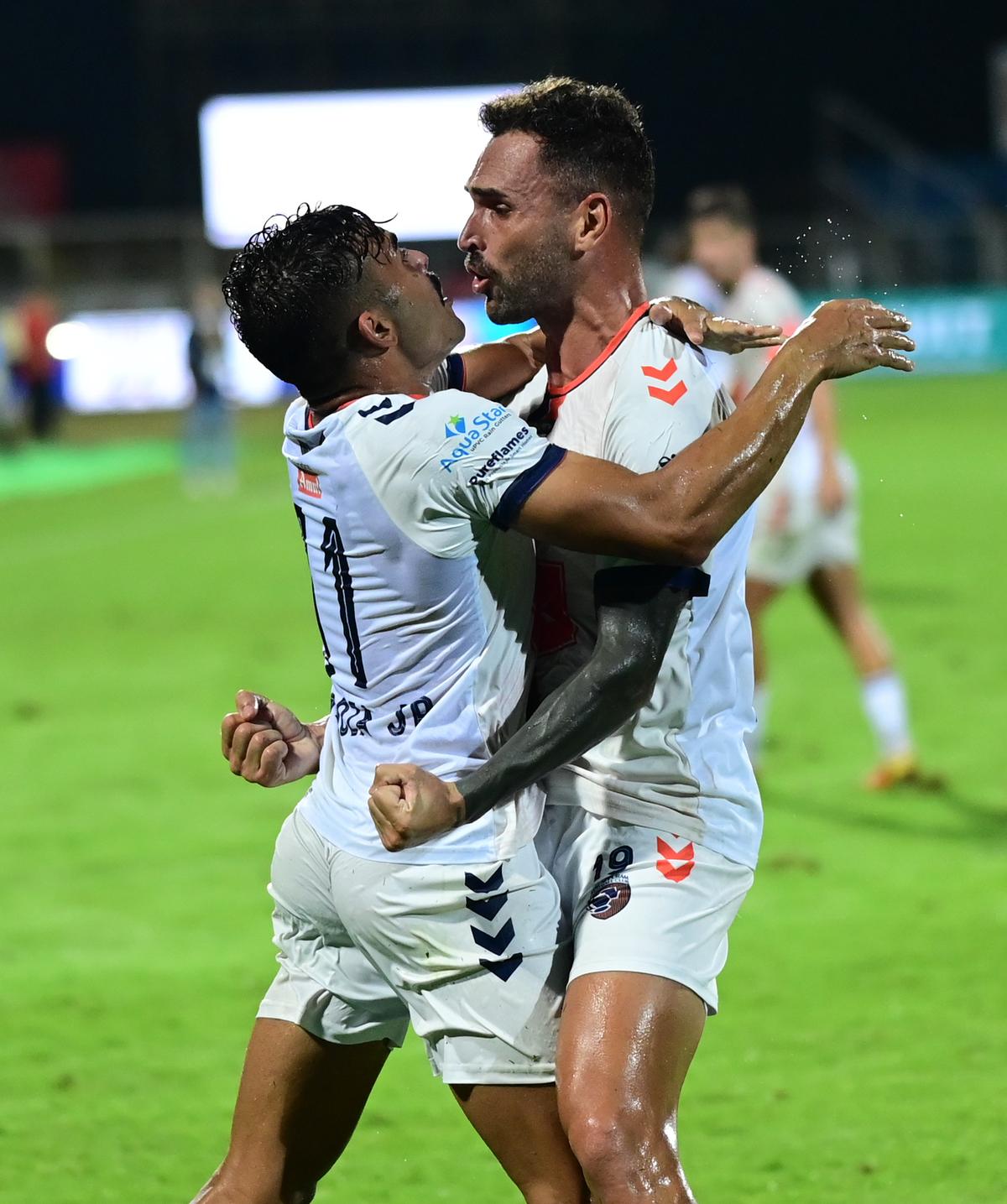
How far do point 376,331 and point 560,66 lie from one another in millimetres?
39644

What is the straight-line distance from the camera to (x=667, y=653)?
3.41m

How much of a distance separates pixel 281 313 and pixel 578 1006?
1.27 metres

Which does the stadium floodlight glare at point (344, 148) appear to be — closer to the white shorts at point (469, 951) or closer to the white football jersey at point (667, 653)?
the white football jersey at point (667, 653)

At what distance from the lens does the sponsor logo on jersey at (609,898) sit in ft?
10.9

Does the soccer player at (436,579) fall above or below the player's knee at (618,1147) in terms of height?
above

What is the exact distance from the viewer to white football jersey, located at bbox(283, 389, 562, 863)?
10.4ft

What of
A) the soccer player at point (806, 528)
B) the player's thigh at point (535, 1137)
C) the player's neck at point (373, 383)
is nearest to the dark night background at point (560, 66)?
the soccer player at point (806, 528)

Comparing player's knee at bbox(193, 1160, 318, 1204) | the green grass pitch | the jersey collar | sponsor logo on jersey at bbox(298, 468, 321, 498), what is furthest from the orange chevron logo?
the green grass pitch

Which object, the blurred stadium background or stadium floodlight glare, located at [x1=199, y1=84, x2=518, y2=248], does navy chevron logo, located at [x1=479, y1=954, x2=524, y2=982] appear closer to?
the blurred stadium background

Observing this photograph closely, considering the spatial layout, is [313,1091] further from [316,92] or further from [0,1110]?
[316,92]

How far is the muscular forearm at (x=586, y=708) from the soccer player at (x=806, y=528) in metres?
4.74

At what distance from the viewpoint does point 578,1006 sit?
10.5 feet

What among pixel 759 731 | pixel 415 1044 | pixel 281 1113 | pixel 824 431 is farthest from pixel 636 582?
pixel 759 731

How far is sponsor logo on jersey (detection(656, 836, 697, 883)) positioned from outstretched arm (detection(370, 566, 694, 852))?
0.88 feet
